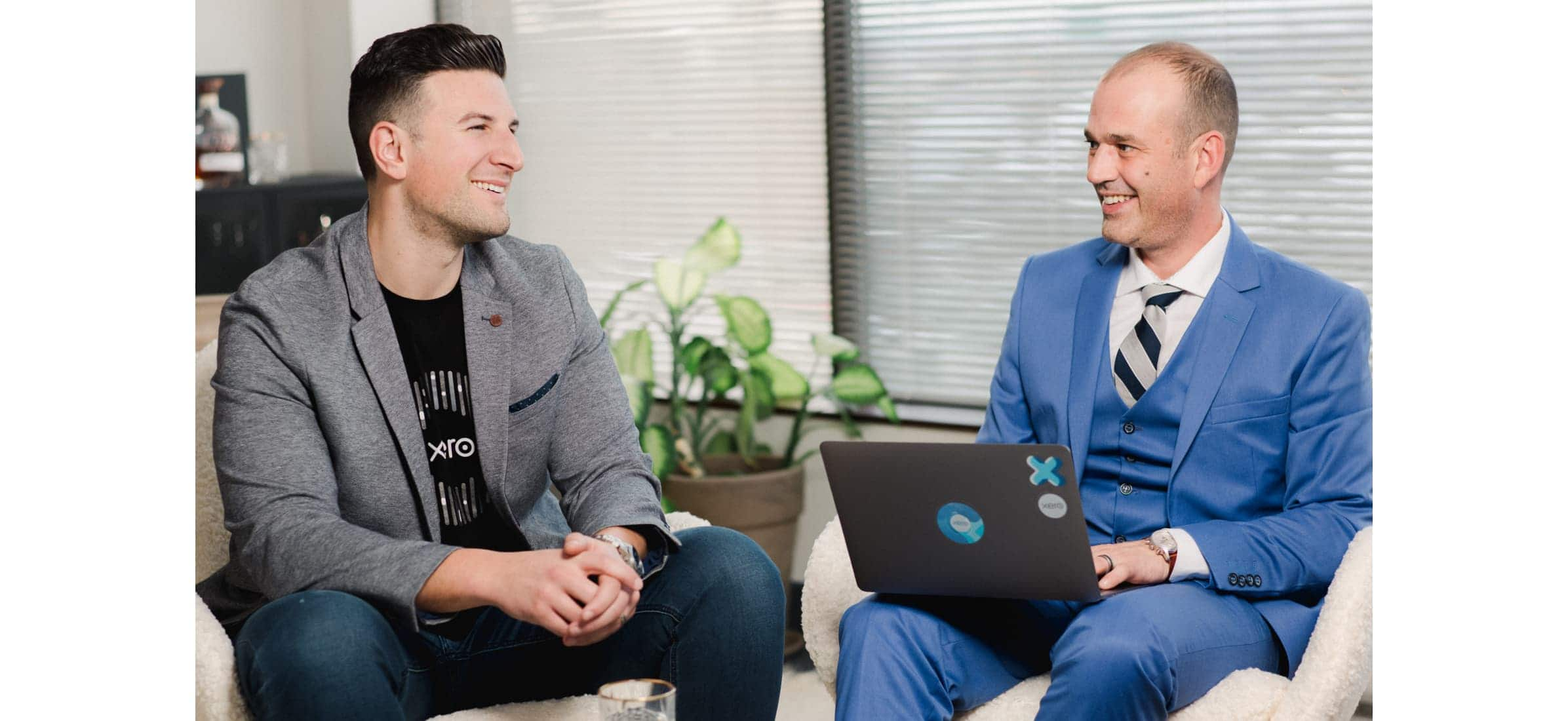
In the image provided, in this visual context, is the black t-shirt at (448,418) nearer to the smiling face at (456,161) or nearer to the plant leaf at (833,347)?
the smiling face at (456,161)

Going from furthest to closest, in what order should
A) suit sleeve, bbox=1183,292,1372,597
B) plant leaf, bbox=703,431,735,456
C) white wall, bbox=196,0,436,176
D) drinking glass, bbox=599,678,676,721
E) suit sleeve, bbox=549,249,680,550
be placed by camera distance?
white wall, bbox=196,0,436,176 < plant leaf, bbox=703,431,735,456 < suit sleeve, bbox=549,249,680,550 < suit sleeve, bbox=1183,292,1372,597 < drinking glass, bbox=599,678,676,721

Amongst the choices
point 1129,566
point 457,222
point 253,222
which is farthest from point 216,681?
point 253,222

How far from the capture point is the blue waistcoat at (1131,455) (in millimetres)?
1907

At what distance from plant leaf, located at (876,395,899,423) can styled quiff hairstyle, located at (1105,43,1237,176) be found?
4.82 feet

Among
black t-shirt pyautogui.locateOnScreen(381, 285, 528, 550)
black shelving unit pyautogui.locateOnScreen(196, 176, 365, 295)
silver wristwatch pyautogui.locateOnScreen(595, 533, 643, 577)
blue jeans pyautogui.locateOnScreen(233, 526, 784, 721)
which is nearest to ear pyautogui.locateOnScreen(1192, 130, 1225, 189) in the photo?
blue jeans pyautogui.locateOnScreen(233, 526, 784, 721)

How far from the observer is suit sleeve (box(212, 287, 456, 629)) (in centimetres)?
165

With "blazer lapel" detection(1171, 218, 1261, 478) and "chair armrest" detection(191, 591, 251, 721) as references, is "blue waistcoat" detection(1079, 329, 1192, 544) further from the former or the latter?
"chair armrest" detection(191, 591, 251, 721)

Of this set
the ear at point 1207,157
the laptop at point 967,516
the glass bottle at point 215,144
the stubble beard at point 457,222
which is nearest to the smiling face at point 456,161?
the stubble beard at point 457,222

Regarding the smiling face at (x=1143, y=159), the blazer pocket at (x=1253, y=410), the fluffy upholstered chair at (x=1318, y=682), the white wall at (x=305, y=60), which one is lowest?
the fluffy upholstered chair at (x=1318, y=682)

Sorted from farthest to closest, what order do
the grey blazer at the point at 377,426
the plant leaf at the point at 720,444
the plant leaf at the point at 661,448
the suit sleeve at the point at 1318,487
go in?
the plant leaf at the point at 720,444
the plant leaf at the point at 661,448
the suit sleeve at the point at 1318,487
the grey blazer at the point at 377,426

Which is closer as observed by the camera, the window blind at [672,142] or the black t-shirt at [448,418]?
the black t-shirt at [448,418]

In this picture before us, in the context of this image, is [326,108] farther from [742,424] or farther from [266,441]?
[266,441]

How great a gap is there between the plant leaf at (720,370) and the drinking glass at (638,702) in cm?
212

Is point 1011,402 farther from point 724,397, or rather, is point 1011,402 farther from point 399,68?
point 724,397
